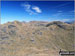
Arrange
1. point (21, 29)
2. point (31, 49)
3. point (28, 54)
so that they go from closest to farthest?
1. point (28, 54)
2. point (31, 49)
3. point (21, 29)

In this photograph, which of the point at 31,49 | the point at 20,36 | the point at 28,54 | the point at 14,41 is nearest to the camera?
the point at 28,54

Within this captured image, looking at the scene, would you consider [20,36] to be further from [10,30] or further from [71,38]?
[71,38]

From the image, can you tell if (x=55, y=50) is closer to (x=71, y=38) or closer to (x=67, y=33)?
(x=71, y=38)

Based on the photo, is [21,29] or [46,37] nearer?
[46,37]

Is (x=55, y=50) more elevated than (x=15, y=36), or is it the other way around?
(x=15, y=36)

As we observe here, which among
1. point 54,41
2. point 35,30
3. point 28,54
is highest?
point 35,30

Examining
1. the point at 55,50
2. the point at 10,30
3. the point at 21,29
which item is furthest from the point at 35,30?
the point at 55,50
